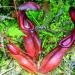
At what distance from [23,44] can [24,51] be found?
0.08m

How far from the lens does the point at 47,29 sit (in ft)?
7.84

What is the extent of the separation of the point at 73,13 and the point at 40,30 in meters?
0.34

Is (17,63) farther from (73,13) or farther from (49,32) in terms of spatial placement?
(73,13)

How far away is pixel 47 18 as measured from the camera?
95.7 inches

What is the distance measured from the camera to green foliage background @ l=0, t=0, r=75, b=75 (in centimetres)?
233

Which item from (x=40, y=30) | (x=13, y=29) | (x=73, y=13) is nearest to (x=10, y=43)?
(x=13, y=29)

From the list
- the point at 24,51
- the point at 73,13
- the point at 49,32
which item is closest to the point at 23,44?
the point at 24,51

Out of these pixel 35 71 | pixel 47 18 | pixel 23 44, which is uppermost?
pixel 47 18

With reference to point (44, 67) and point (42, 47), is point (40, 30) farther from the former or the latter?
point (44, 67)

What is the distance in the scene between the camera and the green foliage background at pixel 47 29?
233 centimetres

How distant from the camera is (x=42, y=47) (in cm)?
238

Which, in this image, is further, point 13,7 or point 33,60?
point 13,7

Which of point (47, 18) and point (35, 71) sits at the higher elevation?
point (47, 18)

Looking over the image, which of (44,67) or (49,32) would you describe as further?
(49,32)
